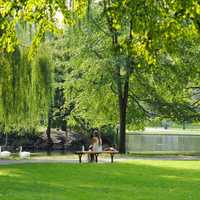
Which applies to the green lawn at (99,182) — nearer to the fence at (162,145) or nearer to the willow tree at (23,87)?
the willow tree at (23,87)

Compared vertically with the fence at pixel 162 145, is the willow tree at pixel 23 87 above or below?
above

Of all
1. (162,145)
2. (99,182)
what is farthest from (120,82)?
(162,145)

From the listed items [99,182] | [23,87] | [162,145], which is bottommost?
[99,182]

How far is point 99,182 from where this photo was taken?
54.7 ft

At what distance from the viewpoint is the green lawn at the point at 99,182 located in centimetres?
1348

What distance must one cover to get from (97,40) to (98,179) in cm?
2237

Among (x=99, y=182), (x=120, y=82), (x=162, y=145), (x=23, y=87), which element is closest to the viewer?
(x=99, y=182)

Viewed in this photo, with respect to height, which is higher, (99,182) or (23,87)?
(23,87)

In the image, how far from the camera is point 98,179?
57.6ft

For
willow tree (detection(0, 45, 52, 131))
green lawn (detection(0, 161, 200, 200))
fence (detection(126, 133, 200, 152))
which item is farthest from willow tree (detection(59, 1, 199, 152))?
green lawn (detection(0, 161, 200, 200))

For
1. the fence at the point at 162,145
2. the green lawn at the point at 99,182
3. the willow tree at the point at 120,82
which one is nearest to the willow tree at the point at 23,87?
the willow tree at the point at 120,82

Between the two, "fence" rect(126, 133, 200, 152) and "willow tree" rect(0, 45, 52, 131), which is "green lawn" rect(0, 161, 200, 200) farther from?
"fence" rect(126, 133, 200, 152)

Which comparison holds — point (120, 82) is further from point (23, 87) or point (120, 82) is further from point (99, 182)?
point (99, 182)

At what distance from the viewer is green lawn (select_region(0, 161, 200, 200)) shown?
13484 millimetres
